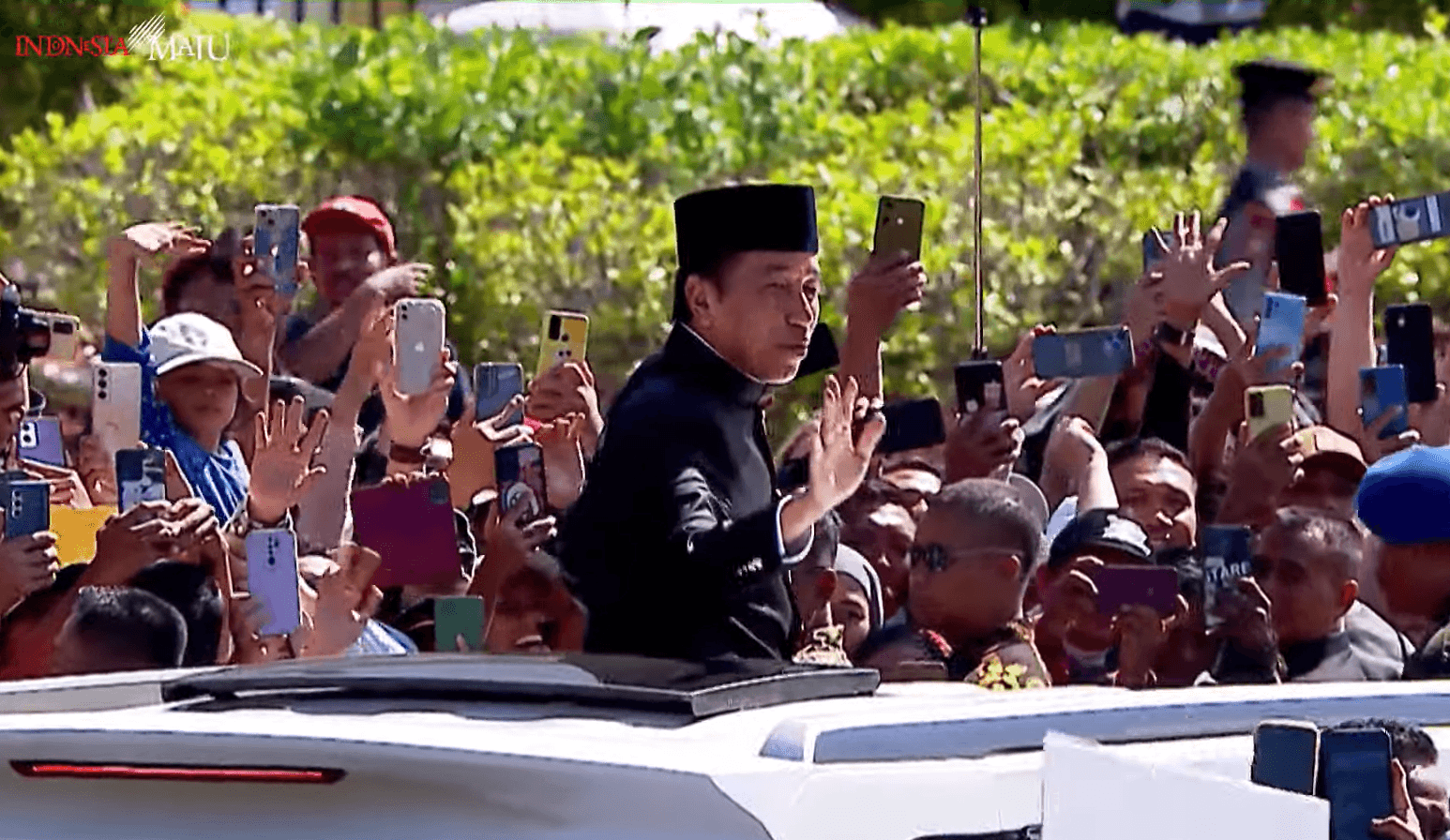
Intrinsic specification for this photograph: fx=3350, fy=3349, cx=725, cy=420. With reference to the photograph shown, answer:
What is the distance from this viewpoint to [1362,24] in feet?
84.4

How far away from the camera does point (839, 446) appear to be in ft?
16.6

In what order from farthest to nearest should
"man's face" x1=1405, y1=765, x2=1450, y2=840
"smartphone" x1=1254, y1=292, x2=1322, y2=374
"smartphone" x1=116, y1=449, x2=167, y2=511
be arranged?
"smartphone" x1=1254, y1=292, x2=1322, y2=374
"smartphone" x1=116, y1=449, x2=167, y2=511
"man's face" x1=1405, y1=765, x2=1450, y2=840

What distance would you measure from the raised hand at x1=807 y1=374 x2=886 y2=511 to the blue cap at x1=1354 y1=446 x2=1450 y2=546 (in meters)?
1.83

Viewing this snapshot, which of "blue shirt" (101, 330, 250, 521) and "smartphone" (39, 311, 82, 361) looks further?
"smartphone" (39, 311, 82, 361)

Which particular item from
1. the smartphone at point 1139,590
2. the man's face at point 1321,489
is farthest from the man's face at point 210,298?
the smartphone at point 1139,590

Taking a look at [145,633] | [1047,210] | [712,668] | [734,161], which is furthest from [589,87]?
[712,668]

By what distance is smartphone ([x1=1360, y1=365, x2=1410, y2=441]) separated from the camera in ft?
27.3

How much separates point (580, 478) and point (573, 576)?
2508mm

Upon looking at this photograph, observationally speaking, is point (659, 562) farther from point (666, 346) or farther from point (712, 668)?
point (712, 668)

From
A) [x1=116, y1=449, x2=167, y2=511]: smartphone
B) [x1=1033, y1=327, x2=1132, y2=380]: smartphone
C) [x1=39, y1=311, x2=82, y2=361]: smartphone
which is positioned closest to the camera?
[x1=116, y1=449, x2=167, y2=511]: smartphone

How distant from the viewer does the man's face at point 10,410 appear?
291 inches

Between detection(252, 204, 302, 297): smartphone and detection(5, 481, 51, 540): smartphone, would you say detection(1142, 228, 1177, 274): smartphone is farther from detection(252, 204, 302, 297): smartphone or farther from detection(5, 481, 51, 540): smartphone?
detection(5, 481, 51, 540): smartphone

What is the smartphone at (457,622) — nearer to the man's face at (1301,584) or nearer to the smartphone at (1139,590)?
the smartphone at (1139,590)

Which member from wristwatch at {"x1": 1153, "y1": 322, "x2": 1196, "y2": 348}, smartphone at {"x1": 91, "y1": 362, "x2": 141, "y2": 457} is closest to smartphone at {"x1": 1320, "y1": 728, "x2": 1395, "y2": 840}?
smartphone at {"x1": 91, "y1": 362, "x2": 141, "y2": 457}
